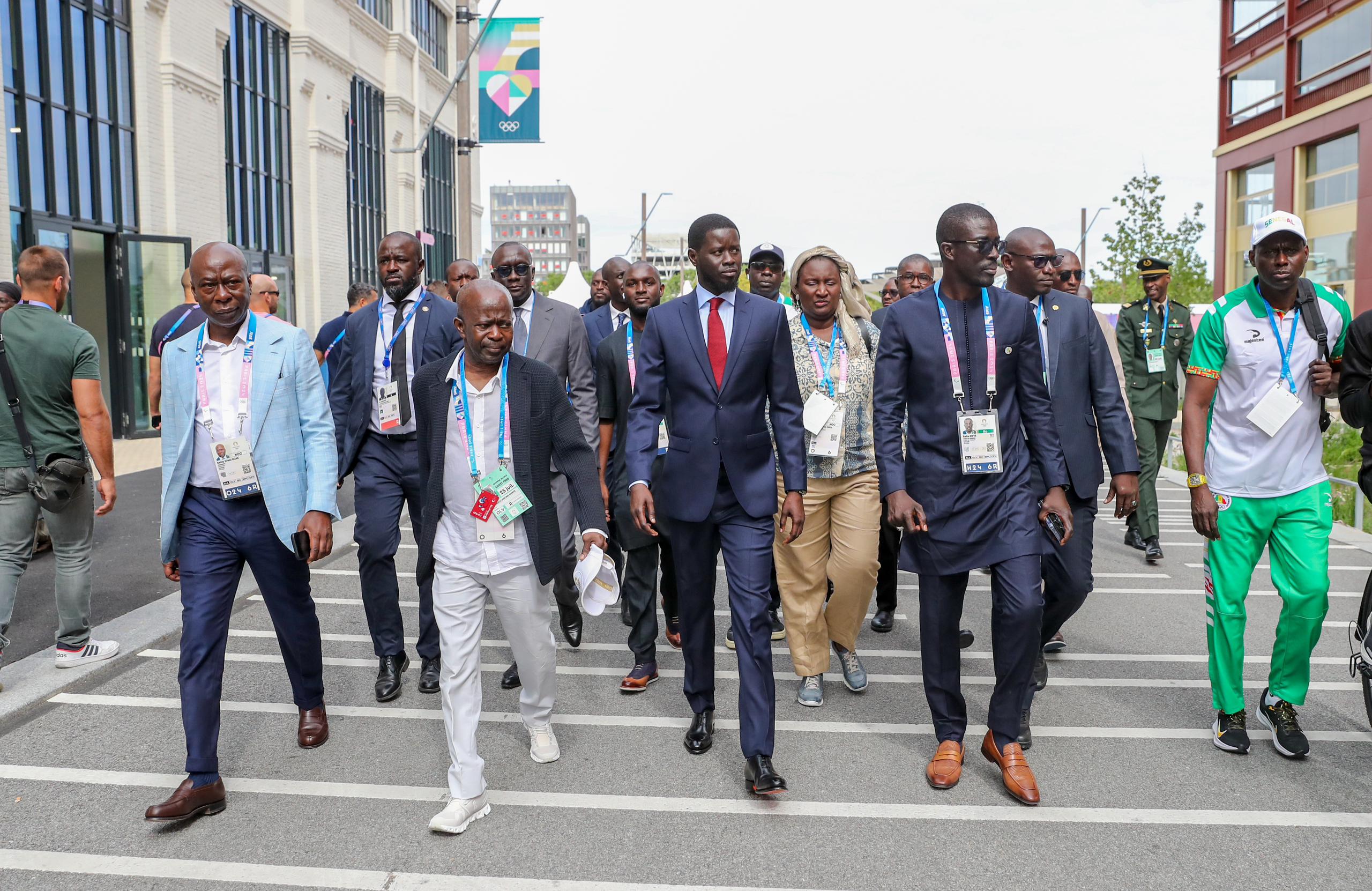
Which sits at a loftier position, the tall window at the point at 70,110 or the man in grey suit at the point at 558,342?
the tall window at the point at 70,110

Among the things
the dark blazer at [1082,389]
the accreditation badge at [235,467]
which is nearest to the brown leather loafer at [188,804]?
the accreditation badge at [235,467]

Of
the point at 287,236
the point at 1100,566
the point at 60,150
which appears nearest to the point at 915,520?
the point at 1100,566

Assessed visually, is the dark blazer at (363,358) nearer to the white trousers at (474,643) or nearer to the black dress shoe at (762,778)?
the white trousers at (474,643)

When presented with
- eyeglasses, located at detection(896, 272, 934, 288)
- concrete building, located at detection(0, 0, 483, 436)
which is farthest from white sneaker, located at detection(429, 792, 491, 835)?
concrete building, located at detection(0, 0, 483, 436)

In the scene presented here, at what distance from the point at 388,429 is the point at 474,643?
171cm

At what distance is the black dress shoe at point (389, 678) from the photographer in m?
5.64

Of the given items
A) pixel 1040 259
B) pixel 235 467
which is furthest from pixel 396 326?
pixel 1040 259

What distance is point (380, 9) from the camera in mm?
32281

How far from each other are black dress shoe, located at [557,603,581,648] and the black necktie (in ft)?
5.18

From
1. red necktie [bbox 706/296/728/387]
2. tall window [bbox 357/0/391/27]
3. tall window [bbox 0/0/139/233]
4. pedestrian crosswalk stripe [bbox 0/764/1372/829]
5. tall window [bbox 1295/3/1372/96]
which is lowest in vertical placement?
pedestrian crosswalk stripe [bbox 0/764/1372/829]

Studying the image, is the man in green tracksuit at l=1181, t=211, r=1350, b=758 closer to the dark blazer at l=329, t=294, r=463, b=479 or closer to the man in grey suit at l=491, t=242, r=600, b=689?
the man in grey suit at l=491, t=242, r=600, b=689

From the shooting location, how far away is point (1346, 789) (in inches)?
173

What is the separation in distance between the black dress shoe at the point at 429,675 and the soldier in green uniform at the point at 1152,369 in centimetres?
612

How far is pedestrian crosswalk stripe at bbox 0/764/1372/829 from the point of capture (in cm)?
412
